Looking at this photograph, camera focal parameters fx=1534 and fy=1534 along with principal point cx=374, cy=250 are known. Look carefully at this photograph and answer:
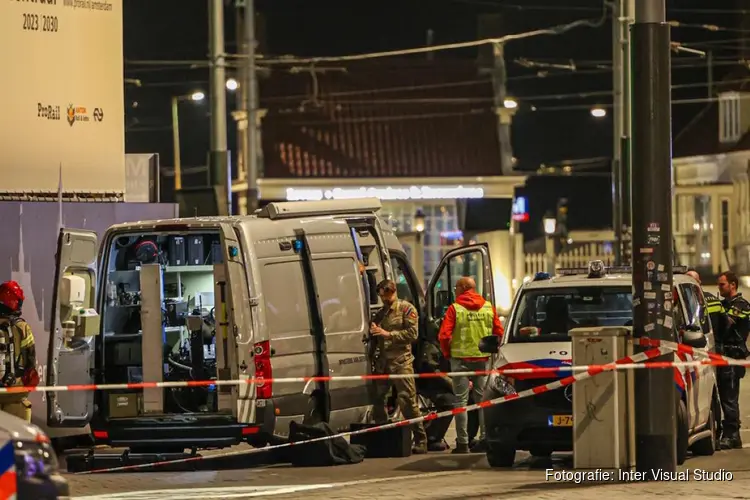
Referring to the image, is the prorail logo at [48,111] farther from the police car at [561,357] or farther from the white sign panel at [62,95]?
the police car at [561,357]

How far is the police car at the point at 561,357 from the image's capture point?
13461 millimetres

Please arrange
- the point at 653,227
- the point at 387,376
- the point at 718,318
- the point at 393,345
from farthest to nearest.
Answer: the point at 718,318
the point at 393,345
the point at 387,376
the point at 653,227

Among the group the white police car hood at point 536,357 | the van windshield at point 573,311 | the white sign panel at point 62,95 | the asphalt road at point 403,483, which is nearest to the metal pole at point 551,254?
the white sign panel at point 62,95

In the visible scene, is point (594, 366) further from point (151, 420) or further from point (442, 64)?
point (442, 64)

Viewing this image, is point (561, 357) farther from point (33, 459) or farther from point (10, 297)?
point (33, 459)

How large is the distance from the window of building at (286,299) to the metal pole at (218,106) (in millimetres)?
10349

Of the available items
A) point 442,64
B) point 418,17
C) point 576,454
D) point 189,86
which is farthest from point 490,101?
point 576,454

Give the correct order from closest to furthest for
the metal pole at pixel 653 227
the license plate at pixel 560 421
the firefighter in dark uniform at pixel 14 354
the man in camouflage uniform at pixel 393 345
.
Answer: the metal pole at pixel 653 227, the firefighter in dark uniform at pixel 14 354, the license plate at pixel 560 421, the man in camouflage uniform at pixel 393 345

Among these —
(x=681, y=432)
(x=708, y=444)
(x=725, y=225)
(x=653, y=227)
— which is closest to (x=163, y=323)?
(x=681, y=432)

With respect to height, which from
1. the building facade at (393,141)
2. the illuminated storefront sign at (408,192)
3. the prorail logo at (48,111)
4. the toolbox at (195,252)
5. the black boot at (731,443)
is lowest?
the black boot at (731,443)

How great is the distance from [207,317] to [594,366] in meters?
4.39

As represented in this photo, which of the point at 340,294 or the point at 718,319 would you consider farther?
the point at 718,319

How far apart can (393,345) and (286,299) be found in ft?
4.98

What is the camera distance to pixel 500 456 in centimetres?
1398
